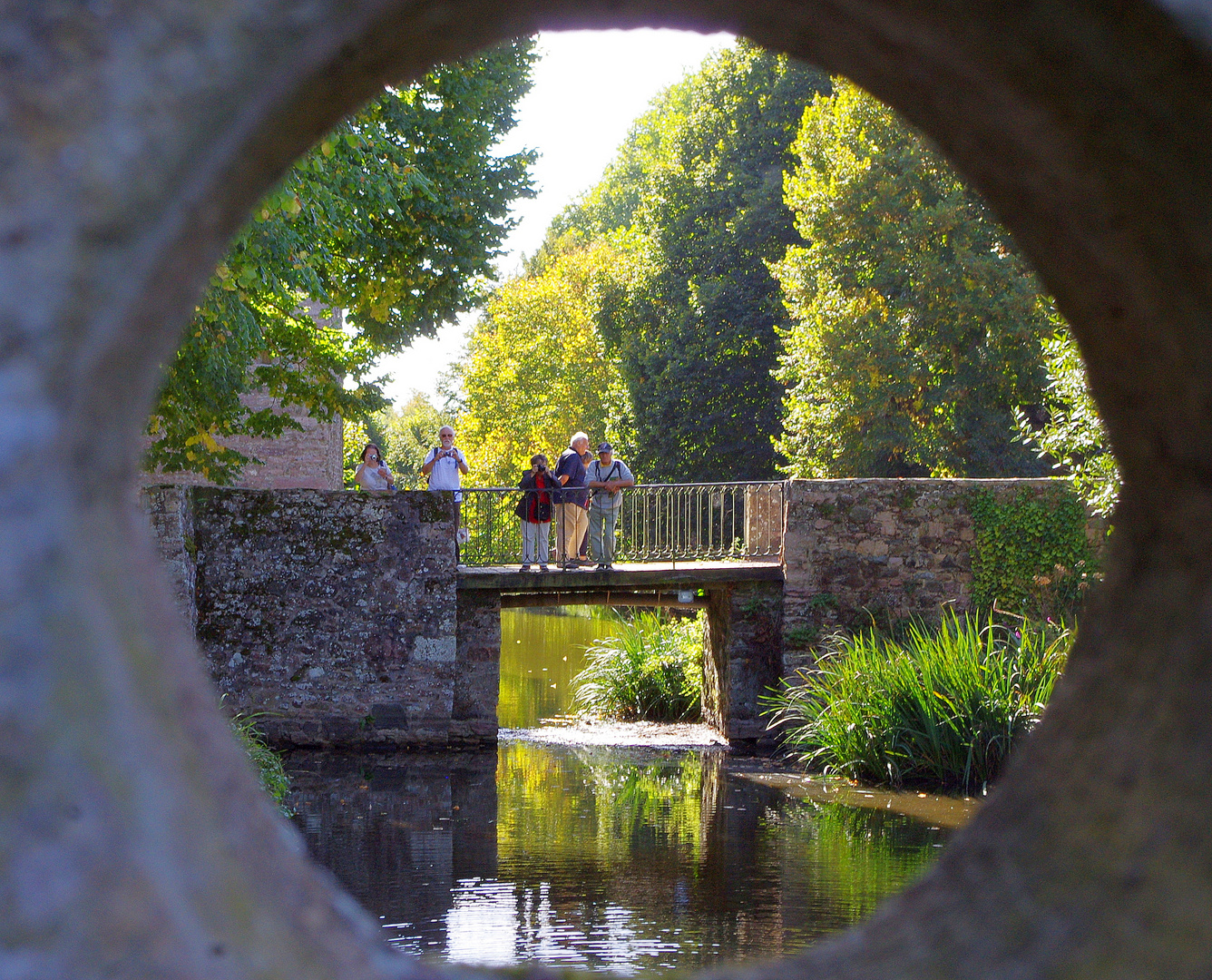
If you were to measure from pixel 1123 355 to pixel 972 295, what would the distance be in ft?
61.6

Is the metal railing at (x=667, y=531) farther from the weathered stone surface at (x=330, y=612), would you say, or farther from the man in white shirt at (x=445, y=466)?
the weathered stone surface at (x=330, y=612)

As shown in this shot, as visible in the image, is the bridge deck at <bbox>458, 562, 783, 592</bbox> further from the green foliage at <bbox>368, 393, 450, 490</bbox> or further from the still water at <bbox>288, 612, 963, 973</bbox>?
the green foliage at <bbox>368, 393, 450, 490</bbox>

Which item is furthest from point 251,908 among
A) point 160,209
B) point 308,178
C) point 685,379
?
point 685,379

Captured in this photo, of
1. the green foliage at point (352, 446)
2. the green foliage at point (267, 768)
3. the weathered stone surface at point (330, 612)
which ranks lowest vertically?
the green foliage at point (267, 768)

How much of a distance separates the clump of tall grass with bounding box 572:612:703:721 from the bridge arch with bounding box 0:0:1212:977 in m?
13.7

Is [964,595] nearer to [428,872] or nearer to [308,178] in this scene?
[428,872]

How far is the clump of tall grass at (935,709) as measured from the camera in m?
10.2

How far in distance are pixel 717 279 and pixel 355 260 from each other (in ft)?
44.6

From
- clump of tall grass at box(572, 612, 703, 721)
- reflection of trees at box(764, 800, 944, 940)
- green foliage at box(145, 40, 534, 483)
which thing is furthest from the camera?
clump of tall grass at box(572, 612, 703, 721)

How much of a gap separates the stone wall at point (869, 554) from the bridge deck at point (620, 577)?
18.6 inches

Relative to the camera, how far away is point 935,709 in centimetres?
1037

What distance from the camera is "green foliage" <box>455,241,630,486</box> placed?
3291 centimetres

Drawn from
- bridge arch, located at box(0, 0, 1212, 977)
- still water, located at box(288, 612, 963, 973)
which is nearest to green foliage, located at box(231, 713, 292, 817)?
still water, located at box(288, 612, 963, 973)

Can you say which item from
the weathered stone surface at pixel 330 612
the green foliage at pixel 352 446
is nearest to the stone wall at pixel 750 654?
the weathered stone surface at pixel 330 612
